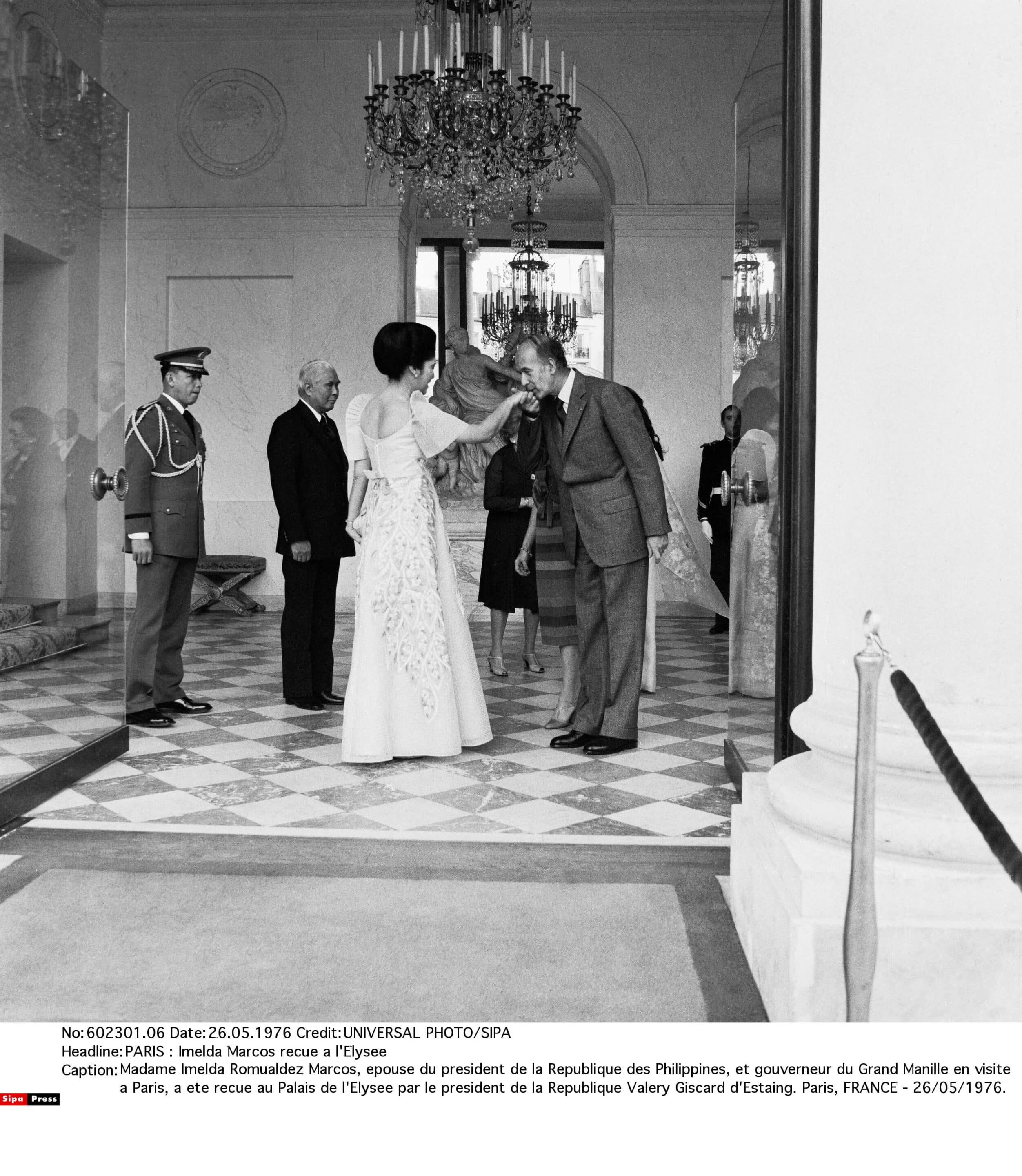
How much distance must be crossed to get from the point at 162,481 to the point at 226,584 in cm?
573

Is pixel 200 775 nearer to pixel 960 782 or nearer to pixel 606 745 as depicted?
pixel 606 745

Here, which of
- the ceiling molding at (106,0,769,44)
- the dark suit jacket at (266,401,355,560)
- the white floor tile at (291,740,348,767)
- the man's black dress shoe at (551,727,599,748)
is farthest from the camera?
the ceiling molding at (106,0,769,44)

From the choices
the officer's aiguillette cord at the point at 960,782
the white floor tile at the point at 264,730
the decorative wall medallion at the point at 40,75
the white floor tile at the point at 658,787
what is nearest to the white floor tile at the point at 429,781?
the white floor tile at the point at 658,787

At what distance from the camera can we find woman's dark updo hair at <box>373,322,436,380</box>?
5121mm

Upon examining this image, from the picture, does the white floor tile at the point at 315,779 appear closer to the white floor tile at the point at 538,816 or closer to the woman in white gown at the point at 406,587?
the woman in white gown at the point at 406,587

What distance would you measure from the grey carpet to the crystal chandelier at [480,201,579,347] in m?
13.5

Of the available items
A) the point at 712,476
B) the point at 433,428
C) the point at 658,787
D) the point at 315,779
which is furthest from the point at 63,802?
the point at 712,476

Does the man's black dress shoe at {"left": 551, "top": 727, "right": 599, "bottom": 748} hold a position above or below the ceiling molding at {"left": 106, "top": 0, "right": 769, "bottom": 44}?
below

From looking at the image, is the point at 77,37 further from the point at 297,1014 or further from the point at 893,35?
the point at 297,1014

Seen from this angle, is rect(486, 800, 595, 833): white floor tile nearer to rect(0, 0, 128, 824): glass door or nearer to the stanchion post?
rect(0, 0, 128, 824): glass door

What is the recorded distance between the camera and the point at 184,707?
20.4 ft

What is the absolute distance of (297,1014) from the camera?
7.91 ft

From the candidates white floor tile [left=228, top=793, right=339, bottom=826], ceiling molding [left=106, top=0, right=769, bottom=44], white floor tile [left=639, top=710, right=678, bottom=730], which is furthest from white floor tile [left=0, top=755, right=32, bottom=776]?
ceiling molding [left=106, top=0, right=769, bottom=44]
